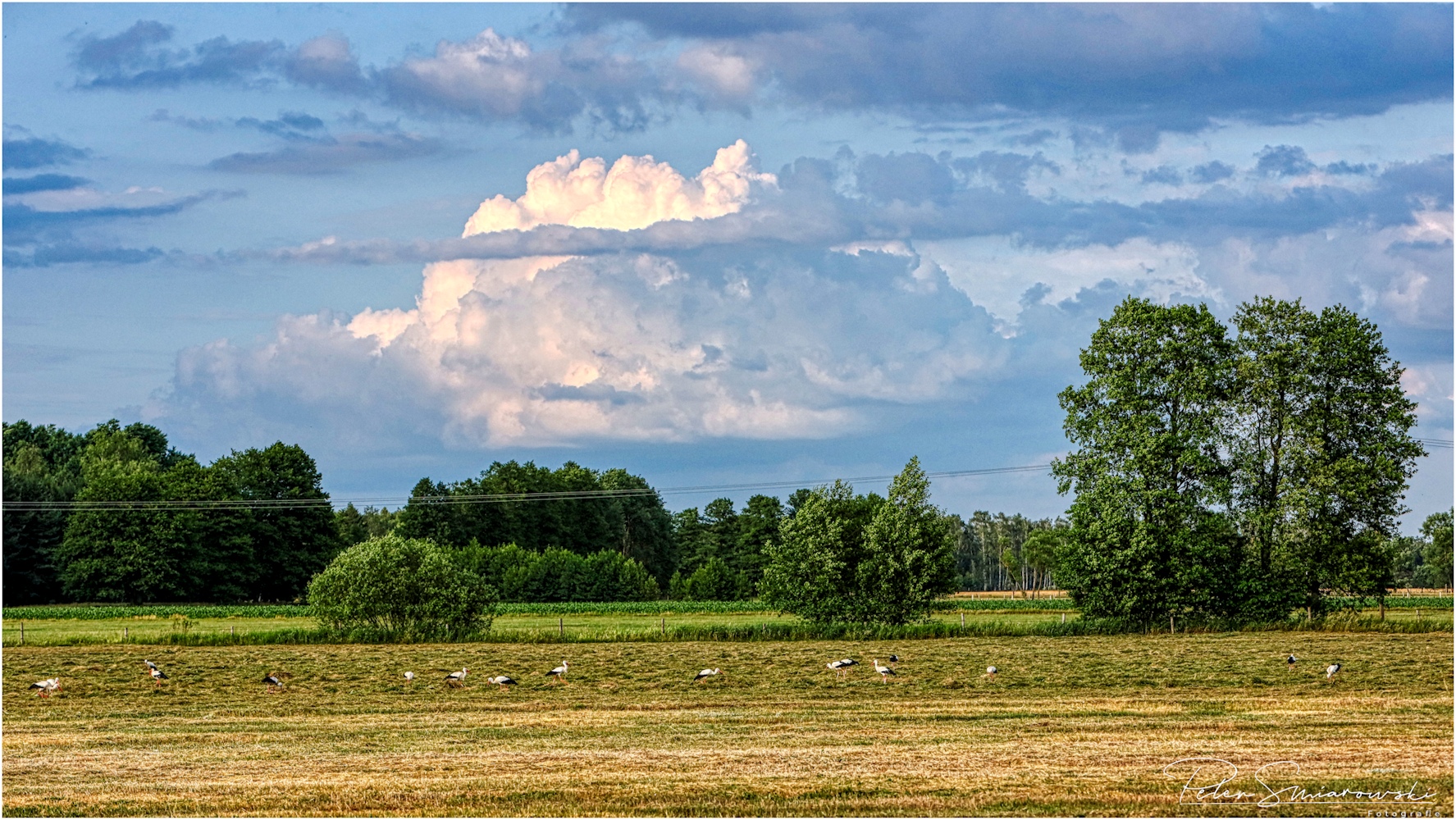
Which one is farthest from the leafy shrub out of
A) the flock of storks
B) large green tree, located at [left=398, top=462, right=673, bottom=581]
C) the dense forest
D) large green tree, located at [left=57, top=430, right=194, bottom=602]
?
the flock of storks

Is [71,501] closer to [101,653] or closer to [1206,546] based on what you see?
[101,653]

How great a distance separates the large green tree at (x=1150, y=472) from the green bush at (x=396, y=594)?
26291 millimetres

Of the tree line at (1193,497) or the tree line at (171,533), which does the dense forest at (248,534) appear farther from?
the tree line at (1193,497)

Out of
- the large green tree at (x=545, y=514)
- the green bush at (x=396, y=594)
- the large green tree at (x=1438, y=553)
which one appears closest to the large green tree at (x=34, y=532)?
the large green tree at (x=545, y=514)

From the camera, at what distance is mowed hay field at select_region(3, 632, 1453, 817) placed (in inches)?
693

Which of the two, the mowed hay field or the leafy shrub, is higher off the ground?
the leafy shrub

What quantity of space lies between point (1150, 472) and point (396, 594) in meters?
32.5

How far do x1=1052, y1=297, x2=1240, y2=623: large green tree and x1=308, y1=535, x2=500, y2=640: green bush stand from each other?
86.3 ft

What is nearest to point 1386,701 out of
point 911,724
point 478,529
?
point 911,724

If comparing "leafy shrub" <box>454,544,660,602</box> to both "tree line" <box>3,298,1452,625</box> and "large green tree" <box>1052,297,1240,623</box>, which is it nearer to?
"tree line" <box>3,298,1452,625</box>

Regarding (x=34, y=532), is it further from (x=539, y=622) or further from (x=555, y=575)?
(x=539, y=622)

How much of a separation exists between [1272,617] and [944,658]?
24083mm

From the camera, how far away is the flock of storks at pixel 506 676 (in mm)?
35688

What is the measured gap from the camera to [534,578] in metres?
107
